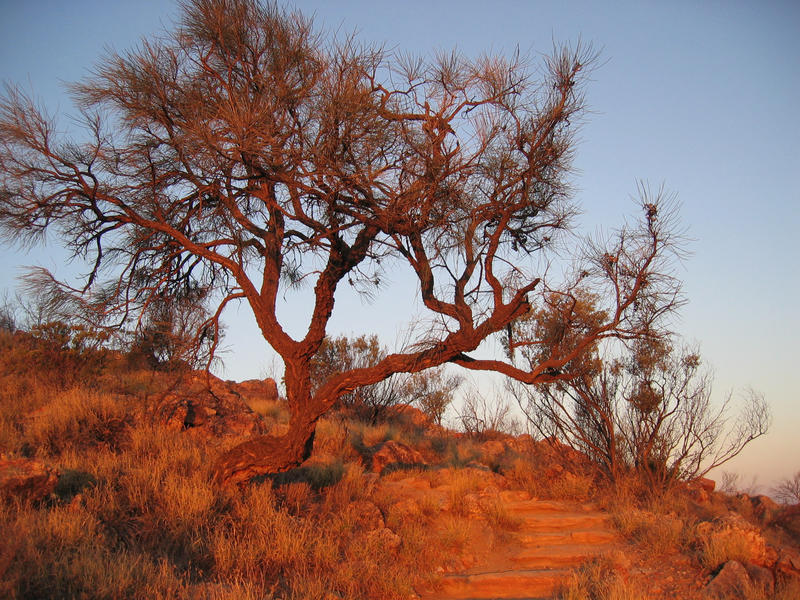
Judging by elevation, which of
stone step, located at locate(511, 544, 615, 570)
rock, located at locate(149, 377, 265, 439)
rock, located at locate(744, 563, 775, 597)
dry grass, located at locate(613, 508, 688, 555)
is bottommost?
stone step, located at locate(511, 544, 615, 570)

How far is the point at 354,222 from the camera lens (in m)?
8.23

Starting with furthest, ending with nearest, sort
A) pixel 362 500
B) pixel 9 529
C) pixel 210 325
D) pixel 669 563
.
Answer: pixel 362 500 → pixel 210 325 → pixel 669 563 → pixel 9 529

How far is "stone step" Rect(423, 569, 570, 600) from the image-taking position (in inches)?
293

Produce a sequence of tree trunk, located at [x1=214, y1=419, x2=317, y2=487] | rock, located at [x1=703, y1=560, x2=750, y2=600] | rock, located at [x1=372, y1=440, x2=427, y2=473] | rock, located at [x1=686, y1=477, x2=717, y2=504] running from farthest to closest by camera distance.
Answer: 1. rock, located at [x1=372, y1=440, x2=427, y2=473]
2. rock, located at [x1=686, y1=477, x2=717, y2=504]
3. tree trunk, located at [x1=214, y1=419, x2=317, y2=487]
4. rock, located at [x1=703, y1=560, x2=750, y2=600]

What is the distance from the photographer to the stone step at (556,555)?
27.4 feet

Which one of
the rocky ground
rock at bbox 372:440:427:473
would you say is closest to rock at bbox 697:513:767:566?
the rocky ground

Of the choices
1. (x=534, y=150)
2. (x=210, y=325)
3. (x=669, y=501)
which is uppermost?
(x=534, y=150)

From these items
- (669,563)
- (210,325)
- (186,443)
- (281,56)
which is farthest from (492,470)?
(281,56)

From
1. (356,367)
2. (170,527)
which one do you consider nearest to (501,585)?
(170,527)

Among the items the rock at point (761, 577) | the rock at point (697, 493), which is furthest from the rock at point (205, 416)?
the rock at point (697, 493)

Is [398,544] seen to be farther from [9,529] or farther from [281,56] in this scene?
[281,56]

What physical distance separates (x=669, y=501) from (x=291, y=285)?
7.63 m

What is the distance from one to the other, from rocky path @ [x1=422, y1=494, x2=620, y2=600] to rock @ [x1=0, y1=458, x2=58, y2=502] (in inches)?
185

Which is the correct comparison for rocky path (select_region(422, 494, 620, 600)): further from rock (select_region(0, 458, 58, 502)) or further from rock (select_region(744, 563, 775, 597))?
rock (select_region(0, 458, 58, 502))
